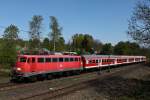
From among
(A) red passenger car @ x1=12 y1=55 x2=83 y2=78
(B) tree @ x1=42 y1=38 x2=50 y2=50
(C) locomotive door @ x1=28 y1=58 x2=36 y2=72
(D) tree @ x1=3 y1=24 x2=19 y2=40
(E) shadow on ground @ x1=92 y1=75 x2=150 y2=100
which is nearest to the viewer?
(E) shadow on ground @ x1=92 y1=75 x2=150 y2=100

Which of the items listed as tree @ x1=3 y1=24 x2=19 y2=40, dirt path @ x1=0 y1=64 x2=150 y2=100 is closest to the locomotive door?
dirt path @ x1=0 y1=64 x2=150 y2=100

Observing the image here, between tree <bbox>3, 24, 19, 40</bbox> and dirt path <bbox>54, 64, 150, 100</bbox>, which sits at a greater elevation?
tree <bbox>3, 24, 19, 40</bbox>

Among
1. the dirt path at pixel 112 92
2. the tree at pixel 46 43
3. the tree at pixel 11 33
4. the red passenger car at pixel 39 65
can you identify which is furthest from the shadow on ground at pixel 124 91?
the tree at pixel 46 43

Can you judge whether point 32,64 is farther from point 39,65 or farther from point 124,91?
point 124,91

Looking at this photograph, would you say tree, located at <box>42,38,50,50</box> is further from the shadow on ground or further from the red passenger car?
the shadow on ground

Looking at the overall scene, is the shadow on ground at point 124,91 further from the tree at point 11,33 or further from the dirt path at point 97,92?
the tree at point 11,33

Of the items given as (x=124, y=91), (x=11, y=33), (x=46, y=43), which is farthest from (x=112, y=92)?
(x=46, y=43)

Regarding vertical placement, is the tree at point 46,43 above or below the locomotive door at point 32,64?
above

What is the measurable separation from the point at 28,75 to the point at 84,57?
18333 mm

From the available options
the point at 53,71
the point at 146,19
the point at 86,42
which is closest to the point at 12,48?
the point at 53,71

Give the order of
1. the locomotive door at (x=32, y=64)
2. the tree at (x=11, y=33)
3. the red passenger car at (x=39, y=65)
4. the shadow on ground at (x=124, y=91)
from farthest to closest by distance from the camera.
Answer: the tree at (x=11, y=33) < the locomotive door at (x=32, y=64) < the red passenger car at (x=39, y=65) < the shadow on ground at (x=124, y=91)

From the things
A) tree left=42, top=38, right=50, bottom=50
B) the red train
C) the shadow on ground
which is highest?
tree left=42, top=38, right=50, bottom=50

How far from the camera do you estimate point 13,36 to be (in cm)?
7800

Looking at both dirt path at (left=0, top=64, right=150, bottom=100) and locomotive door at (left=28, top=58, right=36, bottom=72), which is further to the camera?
locomotive door at (left=28, top=58, right=36, bottom=72)
